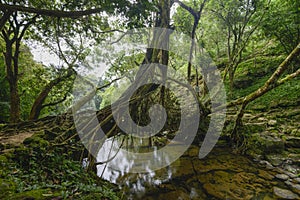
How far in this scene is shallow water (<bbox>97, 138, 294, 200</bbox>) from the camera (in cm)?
396

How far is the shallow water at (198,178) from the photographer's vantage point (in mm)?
3957

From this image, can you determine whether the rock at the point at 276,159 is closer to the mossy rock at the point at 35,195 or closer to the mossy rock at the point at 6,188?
the mossy rock at the point at 35,195

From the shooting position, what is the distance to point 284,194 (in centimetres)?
374

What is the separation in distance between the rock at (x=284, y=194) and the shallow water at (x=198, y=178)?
4.0 inches

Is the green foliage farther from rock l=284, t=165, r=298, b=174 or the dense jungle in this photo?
rock l=284, t=165, r=298, b=174

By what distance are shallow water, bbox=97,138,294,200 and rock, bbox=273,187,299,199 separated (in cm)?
10

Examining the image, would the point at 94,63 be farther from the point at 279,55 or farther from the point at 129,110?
the point at 279,55

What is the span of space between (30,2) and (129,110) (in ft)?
→ 12.2

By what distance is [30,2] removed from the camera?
15.2 feet

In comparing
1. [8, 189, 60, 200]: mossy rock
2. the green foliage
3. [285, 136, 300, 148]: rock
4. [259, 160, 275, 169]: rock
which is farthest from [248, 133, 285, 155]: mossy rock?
[8, 189, 60, 200]: mossy rock

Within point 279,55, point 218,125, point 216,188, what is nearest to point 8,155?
point 216,188

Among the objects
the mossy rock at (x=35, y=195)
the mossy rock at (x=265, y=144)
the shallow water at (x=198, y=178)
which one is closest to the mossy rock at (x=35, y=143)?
the shallow water at (x=198, y=178)

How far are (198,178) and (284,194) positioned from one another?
180 centimetres

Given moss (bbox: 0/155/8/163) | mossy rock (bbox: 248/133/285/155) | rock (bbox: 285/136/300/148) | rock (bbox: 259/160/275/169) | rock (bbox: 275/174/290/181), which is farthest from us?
mossy rock (bbox: 248/133/285/155)
